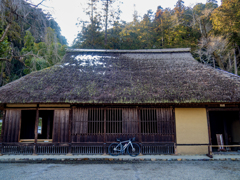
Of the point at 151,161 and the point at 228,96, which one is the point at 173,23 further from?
the point at 151,161

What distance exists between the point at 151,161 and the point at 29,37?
15946 mm

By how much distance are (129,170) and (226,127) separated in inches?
304

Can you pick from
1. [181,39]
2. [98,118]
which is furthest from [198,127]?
[181,39]

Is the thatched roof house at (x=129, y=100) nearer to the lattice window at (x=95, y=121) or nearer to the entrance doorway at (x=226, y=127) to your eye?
the lattice window at (x=95, y=121)

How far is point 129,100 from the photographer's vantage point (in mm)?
7168

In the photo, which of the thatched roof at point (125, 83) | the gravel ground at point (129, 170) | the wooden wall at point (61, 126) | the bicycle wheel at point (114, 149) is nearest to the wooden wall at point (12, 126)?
the thatched roof at point (125, 83)

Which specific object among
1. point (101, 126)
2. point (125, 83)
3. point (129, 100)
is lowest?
point (101, 126)

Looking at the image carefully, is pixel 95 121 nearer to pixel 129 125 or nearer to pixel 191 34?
pixel 129 125

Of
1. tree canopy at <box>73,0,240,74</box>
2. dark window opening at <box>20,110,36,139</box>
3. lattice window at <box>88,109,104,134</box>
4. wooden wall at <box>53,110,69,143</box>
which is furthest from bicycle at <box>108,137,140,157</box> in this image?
tree canopy at <box>73,0,240,74</box>

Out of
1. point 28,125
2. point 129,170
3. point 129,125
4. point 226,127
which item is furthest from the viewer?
point 28,125

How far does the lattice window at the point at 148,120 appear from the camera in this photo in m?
7.91

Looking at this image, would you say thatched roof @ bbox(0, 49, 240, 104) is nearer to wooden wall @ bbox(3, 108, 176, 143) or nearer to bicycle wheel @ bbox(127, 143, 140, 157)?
wooden wall @ bbox(3, 108, 176, 143)

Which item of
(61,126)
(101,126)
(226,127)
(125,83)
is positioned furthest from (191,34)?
(61,126)

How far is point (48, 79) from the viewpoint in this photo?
8336 millimetres
